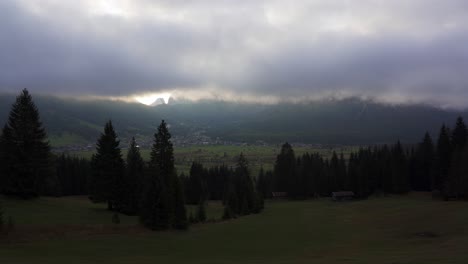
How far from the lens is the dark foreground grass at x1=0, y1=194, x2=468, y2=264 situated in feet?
98.7

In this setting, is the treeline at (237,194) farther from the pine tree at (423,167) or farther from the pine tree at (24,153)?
the pine tree at (423,167)

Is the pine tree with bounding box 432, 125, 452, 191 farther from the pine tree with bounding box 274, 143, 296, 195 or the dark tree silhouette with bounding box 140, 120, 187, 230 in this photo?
the dark tree silhouette with bounding box 140, 120, 187, 230

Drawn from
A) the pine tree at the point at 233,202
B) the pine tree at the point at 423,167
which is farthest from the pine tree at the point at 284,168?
the pine tree at the point at 233,202

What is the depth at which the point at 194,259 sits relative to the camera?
103 ft

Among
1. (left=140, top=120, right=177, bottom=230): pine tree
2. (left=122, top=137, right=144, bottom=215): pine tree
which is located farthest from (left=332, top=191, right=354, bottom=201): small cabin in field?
(left=140, top=120, right=177, bottom=230): pine tree

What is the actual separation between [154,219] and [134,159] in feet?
73.4

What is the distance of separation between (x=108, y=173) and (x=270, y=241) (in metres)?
32.1

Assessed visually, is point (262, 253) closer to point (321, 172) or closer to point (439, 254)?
point (439, 254)

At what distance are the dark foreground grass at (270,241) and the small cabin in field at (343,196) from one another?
153 feet

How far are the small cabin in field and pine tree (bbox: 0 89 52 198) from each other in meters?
68.2

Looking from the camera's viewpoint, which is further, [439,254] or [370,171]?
[370,171]

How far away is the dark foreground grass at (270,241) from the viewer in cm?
3009

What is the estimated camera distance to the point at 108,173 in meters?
66.5

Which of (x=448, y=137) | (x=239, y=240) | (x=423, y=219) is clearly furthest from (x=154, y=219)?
(x=448, y=137)
